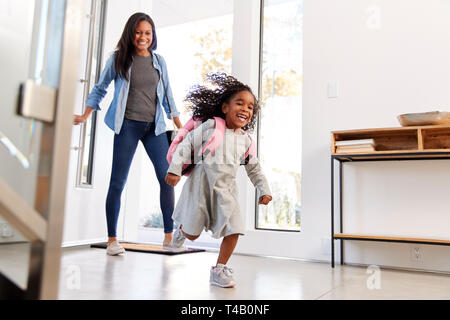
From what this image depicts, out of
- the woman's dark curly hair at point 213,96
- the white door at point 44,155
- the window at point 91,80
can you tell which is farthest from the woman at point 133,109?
the white door at point 44,155

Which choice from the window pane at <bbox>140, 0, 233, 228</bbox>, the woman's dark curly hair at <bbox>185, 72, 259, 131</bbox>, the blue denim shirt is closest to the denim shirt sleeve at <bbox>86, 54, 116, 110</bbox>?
the blue denim shirt

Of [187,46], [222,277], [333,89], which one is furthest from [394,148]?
[187,46]

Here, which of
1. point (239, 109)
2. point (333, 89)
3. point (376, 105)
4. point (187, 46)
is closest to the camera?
point (239, 109)

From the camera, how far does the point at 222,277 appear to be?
5.00ft

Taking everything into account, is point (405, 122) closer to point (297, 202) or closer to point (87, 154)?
point (297, 202)

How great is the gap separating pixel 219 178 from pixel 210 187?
0.05 metres

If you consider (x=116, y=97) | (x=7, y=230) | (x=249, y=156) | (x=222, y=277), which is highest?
(x=116, y=97)

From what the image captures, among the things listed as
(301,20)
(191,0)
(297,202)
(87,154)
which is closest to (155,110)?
(87,154)

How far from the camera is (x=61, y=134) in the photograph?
63 cm

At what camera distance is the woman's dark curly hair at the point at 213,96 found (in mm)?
1848

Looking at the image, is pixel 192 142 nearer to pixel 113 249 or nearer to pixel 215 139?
pixel 215 139

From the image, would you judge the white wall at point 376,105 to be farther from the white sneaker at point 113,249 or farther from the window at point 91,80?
the window at point 91,80

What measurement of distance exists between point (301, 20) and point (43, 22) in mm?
2524

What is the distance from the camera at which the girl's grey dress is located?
5.20ft
